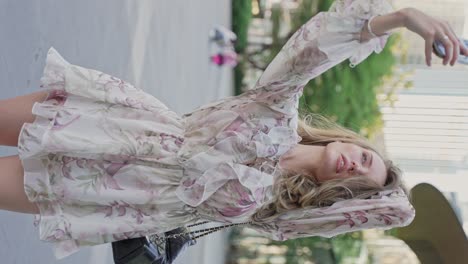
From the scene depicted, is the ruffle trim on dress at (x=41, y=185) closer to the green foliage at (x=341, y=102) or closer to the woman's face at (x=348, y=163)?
the woman's face at (x=348, y=163)

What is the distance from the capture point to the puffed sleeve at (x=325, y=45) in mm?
1326

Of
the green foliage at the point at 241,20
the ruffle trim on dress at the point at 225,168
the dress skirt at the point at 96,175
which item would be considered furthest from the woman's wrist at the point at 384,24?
the green foliage at the point at 241,20

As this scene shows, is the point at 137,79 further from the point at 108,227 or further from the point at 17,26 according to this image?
the point at 108,227

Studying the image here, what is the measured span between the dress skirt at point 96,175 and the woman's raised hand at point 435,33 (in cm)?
56

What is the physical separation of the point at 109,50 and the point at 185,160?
4.96 feet

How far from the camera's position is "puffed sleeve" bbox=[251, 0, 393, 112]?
1.33 metres

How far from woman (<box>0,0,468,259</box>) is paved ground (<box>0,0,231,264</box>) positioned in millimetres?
498

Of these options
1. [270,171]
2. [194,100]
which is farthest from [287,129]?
[194,100]

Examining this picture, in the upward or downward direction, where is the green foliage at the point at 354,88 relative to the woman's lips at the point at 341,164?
upward

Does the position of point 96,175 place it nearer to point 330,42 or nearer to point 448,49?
point 330,42

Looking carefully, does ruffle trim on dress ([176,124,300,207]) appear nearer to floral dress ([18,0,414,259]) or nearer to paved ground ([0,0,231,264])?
floral dress ([18,0,414,259])

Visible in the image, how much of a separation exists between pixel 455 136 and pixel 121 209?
11.4 ft

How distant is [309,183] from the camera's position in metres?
1.51

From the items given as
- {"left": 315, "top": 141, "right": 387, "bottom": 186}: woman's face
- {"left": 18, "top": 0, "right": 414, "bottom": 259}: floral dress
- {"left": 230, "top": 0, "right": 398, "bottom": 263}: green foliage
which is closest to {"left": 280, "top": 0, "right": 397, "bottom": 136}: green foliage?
{"left": 230, "top": 0, "right": 398, "bottom": 263}: green foliage
